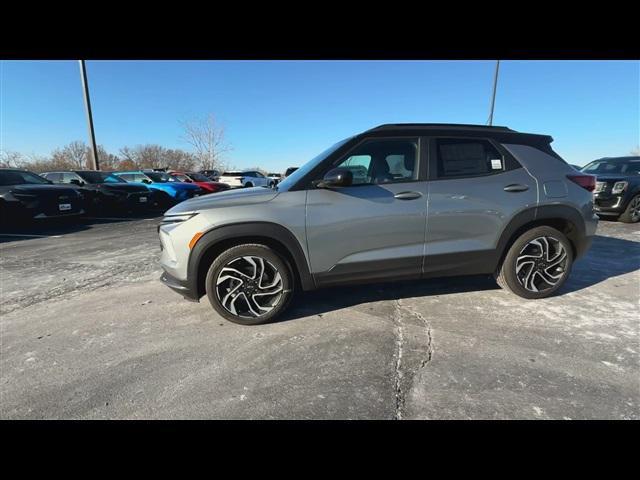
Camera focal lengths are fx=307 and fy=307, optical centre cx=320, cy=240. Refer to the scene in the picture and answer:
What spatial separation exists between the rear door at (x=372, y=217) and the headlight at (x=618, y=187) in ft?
25.9

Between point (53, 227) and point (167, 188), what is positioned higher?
point (167, 188)

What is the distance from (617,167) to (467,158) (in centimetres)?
901

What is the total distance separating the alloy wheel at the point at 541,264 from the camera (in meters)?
3.30

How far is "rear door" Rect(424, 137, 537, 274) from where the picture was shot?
3.02 m

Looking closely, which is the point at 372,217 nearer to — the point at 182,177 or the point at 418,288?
the point at 418,288

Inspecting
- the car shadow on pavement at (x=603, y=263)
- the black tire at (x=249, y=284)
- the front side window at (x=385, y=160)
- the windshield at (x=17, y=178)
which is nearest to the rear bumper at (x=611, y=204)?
the car shadow on pavement at (x=603, y=263)

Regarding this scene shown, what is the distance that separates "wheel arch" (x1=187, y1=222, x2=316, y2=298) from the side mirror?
570 millimetres

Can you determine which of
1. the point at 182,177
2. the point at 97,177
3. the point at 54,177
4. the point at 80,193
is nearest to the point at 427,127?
the point at 80,193

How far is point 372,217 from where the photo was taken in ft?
9.44

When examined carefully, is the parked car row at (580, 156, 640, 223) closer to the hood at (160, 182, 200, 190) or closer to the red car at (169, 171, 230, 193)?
the hood at (160, 182, 200, 190)

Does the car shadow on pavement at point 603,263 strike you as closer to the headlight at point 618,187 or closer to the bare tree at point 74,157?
the headlight at point 618,187

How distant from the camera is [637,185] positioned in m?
7.65
